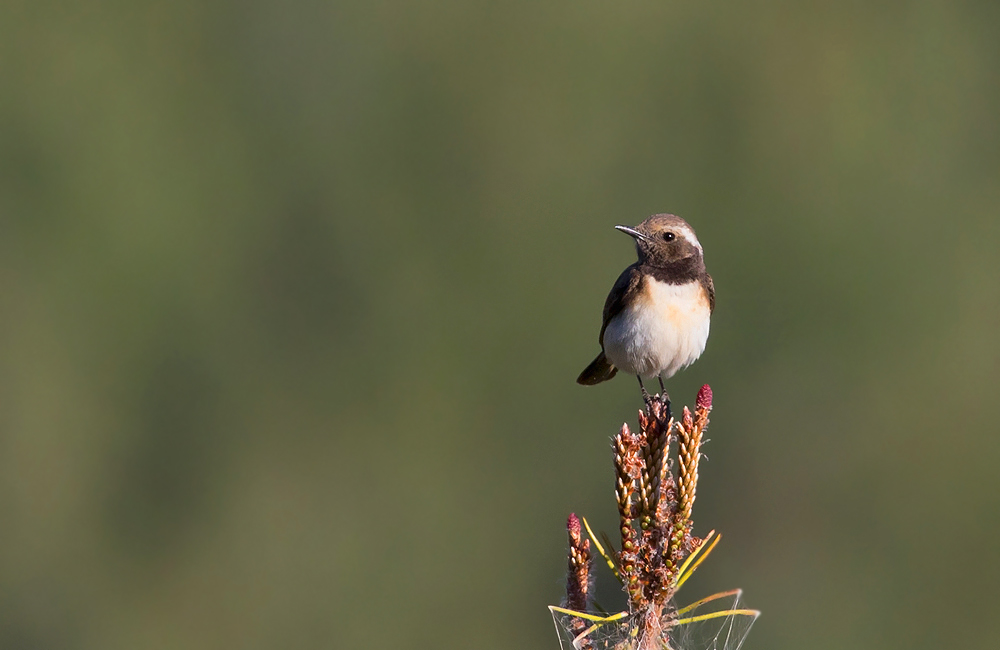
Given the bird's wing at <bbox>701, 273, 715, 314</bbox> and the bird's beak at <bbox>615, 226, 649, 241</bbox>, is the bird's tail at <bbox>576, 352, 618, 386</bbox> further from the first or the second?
the bird's beak at <bbox>615, 226, 649, 241</bbox>

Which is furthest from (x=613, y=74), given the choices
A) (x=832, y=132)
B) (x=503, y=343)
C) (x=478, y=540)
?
(x=478, y=540)

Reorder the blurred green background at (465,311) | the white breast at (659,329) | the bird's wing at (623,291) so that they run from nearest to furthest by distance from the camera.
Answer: the white breast at (659,329)
the bird's wing at (623,291)
the blurred green background at (465,311)

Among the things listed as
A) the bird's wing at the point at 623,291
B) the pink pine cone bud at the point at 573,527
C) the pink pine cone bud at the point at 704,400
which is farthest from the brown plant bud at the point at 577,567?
the bird's wing at the point at 623,291

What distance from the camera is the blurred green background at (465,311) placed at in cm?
2806

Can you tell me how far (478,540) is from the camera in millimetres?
30000

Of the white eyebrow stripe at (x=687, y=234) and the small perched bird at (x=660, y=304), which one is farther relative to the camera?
the white eyebrow stripe at (x=687, y=234)

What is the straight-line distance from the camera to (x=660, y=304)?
6.81 m

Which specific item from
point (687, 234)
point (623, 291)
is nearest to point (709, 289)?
point (687, 234)

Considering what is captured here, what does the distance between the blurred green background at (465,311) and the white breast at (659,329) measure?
16.7 meters

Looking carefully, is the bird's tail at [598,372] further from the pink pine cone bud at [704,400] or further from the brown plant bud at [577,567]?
the brown plant bud at [577,567]

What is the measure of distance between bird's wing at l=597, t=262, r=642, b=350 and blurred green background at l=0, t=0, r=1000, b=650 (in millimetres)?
16716

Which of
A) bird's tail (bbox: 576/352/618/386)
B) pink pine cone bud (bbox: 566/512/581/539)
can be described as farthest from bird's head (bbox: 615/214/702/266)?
pink pine cone bud (bbox: 566/512/581/539)

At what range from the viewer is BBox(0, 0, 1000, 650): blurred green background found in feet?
92.1

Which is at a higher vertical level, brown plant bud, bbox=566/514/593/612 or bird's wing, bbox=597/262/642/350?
bird's wing, bbox=597/262/642/350
